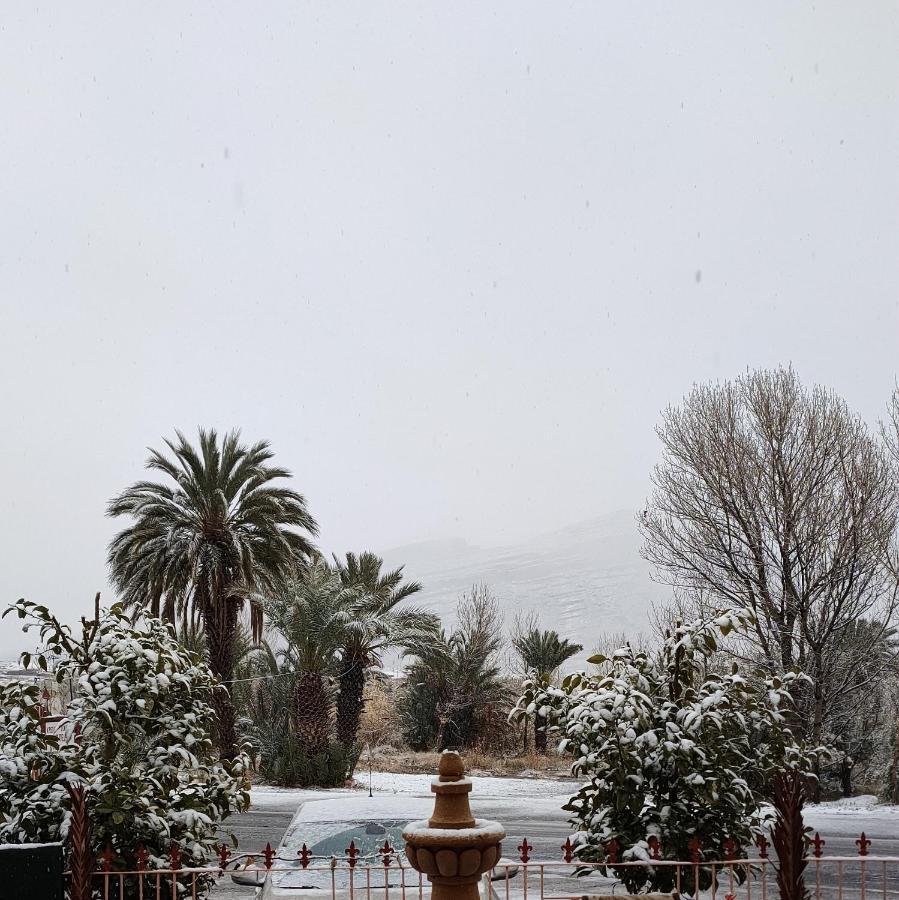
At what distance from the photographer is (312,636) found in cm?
2236

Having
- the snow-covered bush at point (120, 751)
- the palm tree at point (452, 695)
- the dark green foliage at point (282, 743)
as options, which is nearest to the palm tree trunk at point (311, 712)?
the dark green foliage at point (282, 743)

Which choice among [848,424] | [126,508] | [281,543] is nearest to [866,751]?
[848,424]

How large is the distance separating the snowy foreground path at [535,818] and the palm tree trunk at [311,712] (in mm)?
1273

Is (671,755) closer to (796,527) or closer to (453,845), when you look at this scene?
(453,845)

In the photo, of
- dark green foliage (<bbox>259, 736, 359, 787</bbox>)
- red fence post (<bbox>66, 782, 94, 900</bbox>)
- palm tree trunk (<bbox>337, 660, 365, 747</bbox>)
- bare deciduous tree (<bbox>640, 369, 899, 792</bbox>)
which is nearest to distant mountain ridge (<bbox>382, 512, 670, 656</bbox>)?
palm tree trunk (<bbox>337, 660, 365, 747</bbox>)

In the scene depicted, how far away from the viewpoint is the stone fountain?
13.1ft

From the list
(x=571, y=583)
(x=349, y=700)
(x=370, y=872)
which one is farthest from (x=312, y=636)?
(x=571, y=583)

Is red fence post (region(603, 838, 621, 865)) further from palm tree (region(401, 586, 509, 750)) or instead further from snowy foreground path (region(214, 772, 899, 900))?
palm tree (region(401, 586, 509, 750))

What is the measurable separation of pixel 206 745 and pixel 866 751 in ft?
64.9

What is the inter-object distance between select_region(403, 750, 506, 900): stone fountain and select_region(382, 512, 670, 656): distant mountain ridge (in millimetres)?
94628

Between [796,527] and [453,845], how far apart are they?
1731 cm

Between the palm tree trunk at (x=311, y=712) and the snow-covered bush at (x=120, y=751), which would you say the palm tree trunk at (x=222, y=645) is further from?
the snow-covered bush at (x=120, y=751)

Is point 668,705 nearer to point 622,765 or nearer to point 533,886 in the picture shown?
point 622,765

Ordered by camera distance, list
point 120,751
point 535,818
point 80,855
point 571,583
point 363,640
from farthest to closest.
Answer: point 571,583
point 363,640
point 535,818
point 120,751
point 80,855
